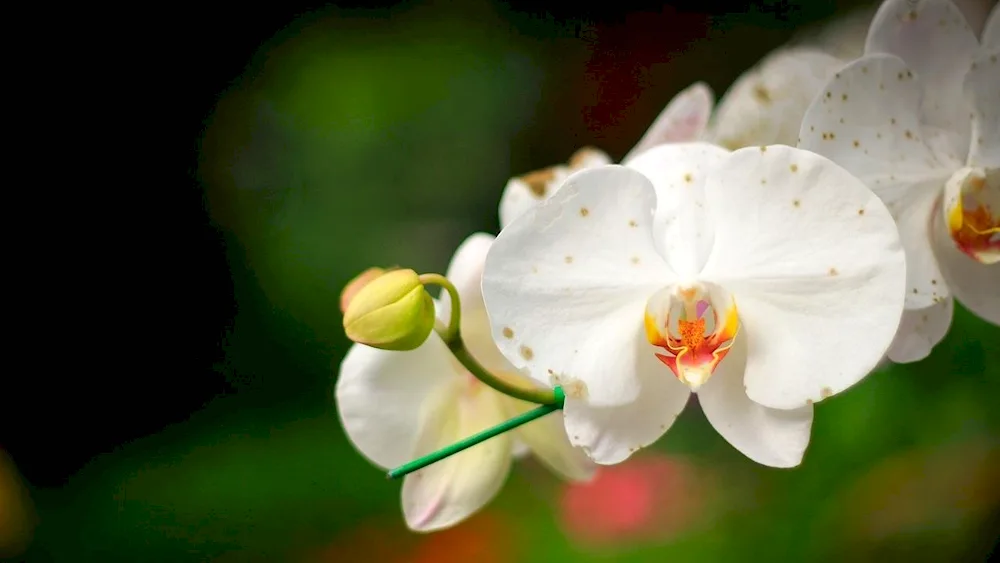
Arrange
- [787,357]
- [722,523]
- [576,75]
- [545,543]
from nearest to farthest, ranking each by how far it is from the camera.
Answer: [787,357] < [722,523] < [545,543] < [576,75]

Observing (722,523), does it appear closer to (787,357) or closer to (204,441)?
(787,357)

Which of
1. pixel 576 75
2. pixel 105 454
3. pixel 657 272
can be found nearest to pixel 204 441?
pixel 105 454

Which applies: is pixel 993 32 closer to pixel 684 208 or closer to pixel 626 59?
pixel 684 208

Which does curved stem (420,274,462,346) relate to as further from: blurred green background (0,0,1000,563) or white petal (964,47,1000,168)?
blurred green background (0,0,1000,563)

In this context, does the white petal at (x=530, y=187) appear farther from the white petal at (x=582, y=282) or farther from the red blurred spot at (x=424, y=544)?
the red blurred spot at (x=424, y=544)

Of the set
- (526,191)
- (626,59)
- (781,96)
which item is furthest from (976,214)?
(626,59)

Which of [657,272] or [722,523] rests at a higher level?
[657,272]

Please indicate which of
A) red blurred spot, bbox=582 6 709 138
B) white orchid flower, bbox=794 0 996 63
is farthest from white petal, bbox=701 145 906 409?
red blurred spot, bbox=582 6 709 138
